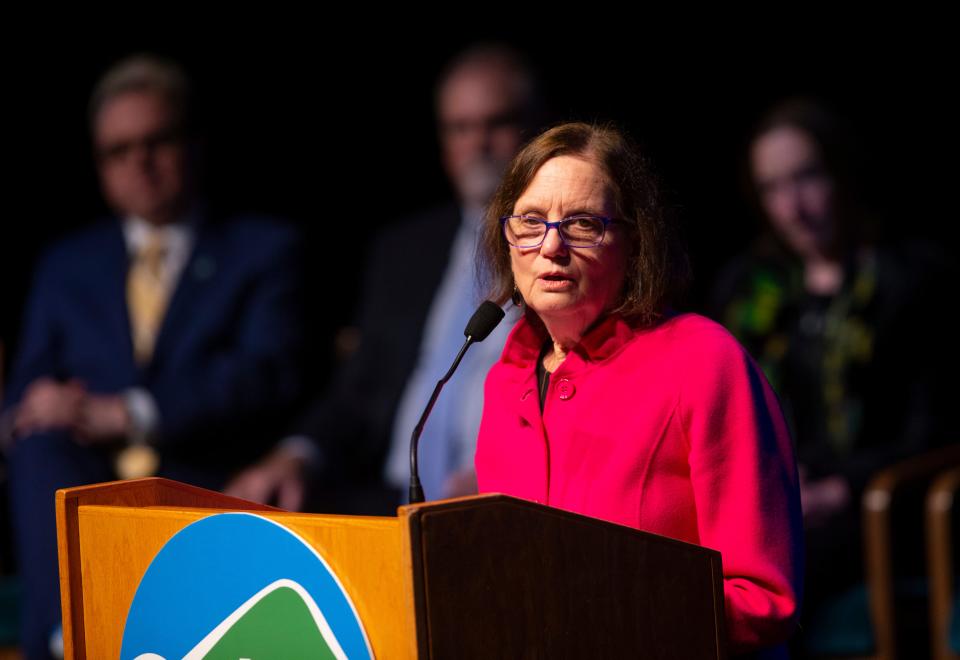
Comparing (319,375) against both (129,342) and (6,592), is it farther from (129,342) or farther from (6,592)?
(6,592)

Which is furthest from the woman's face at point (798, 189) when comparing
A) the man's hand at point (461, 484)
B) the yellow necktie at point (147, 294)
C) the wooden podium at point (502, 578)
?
the wooden podium at point (502, 578)

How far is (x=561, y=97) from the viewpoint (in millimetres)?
3832

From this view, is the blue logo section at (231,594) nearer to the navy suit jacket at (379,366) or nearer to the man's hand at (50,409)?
the navy suit jacket at (379,366)

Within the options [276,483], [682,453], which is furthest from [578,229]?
[276,483]

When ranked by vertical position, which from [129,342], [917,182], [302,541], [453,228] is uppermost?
[917,182]

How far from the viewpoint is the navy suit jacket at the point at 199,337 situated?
321 centimetres

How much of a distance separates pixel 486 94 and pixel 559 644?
214cm

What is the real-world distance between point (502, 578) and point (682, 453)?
0.34 metres

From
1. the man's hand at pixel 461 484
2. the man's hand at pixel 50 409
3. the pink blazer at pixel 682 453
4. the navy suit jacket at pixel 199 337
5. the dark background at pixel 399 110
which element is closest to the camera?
the pink blazer at pixel 682 453

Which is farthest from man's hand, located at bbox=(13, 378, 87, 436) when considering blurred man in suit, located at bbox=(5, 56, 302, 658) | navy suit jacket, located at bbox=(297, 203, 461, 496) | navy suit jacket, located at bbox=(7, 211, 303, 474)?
navy suit jacket, located at bbox=(297, 203, 461, 496)

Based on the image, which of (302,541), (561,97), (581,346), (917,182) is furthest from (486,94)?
(302,541)

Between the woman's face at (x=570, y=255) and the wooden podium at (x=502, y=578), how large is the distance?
1.13ft

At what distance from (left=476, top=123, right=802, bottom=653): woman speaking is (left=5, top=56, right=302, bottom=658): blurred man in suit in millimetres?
1721

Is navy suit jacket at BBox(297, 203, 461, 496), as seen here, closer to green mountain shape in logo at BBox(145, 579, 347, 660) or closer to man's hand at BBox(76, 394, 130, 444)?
man's hand at BBox(76, 394, 130, 444)
